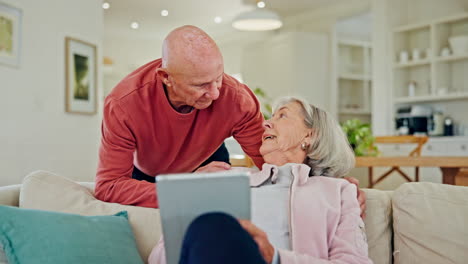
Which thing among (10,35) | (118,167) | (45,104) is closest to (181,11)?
(45,104)

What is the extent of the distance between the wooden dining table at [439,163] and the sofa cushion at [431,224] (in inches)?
58.1

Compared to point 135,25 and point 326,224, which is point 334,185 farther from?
point 135,25

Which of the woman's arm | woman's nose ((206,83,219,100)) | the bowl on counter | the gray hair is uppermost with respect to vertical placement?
the bowl on counter

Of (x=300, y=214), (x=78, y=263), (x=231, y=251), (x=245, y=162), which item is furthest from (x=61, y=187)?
(x=245, y=162)

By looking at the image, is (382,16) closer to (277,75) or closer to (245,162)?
(277,75)

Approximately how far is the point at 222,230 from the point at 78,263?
0.58 m

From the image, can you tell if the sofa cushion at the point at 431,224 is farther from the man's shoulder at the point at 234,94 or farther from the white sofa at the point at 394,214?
the man's shoulder at the point at 234,94

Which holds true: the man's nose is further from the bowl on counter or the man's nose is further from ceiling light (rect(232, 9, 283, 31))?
the bowl on counter

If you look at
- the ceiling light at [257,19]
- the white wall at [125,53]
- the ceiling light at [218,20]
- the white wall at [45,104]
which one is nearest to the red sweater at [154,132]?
the white wall at [45,104]

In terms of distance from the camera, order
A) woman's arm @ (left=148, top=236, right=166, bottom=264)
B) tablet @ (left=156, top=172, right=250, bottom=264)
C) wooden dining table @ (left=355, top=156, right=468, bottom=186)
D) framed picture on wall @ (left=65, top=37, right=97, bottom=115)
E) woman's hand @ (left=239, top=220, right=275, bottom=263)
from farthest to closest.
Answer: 1. framed picture on wall @ (left=65, top=37, right=97, bottom=115)
2. wooden dining table @ (left=355, top=156, right=468, bottom=186)
3. woman's arm @ (left=148, top=236, right=166, bottom=264)
4. woman's hand @ (left=239, top=220, right=275, bottom=263)
5. tablet @ (left=156, top=172, right=250, bottom=264)

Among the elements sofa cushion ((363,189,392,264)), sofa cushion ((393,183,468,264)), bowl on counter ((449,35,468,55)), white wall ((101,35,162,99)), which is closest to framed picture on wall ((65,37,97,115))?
sofa cushion ((363,189,392,264))

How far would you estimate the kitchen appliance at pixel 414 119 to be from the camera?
6.02m

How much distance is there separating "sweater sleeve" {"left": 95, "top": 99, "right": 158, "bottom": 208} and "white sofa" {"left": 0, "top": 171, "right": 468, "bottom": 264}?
1.8 inches

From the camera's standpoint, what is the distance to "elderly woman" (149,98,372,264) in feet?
3.35
